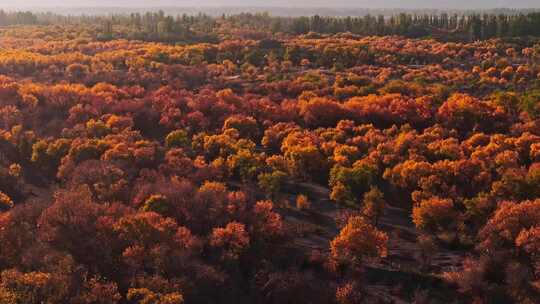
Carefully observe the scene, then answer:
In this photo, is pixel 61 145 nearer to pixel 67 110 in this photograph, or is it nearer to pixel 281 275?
pixel 67 110

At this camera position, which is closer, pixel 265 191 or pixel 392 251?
pixel 392 251

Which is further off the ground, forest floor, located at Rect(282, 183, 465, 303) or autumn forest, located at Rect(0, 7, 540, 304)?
autumn forest, located at Rect(0, 7, 540, 304)

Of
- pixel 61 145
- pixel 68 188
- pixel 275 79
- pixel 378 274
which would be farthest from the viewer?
pixel 275 79

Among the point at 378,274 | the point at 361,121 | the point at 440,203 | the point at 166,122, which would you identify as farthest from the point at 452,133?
the point at 166,122

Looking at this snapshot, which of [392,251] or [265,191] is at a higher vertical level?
[265,191]

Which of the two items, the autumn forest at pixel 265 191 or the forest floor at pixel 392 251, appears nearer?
the autumn forest at pixel 265 191
